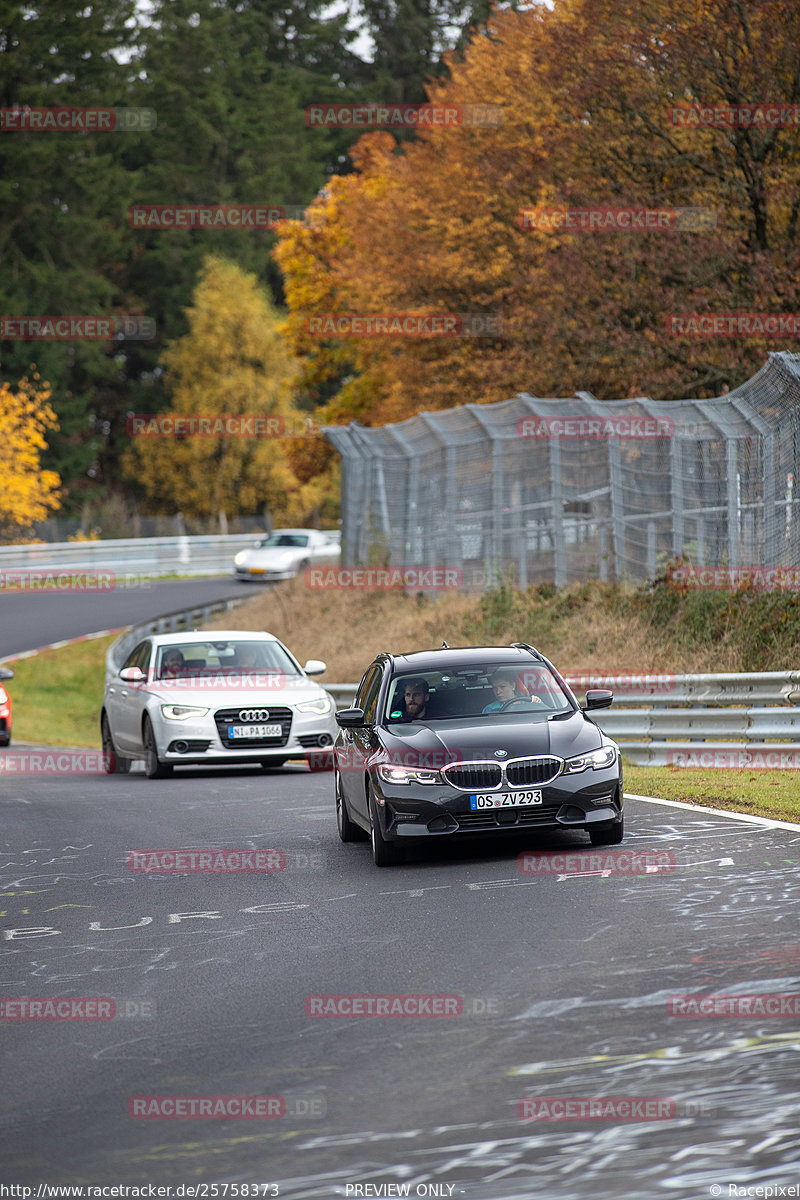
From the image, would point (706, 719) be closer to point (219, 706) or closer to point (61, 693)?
point (219, 706)

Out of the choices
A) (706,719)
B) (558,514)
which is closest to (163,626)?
(558,514)

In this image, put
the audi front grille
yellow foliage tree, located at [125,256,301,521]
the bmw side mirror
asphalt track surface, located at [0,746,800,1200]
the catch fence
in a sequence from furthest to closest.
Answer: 1. yellow foliage tree, located at [125,256,301,521]
2. the catch fence
3. the audi front grille
4. the bmw side mirror
5. asphalt track surface, located at [0,746,800,1200]

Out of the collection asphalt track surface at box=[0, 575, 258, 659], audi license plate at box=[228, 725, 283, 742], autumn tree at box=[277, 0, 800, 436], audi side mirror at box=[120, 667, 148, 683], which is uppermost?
autumn tree at box=[277, 0, 800, 436]

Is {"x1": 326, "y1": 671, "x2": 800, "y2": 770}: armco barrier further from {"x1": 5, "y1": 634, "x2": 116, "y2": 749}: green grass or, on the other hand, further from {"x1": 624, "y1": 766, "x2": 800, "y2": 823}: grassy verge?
{"x1": 5, "y1": 634, "x2": 116, "y2": 749}: green grass

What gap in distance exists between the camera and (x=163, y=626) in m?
35.9

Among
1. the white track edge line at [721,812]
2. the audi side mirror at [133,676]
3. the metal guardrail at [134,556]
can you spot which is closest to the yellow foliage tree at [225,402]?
the metal guardrail at [134,556]

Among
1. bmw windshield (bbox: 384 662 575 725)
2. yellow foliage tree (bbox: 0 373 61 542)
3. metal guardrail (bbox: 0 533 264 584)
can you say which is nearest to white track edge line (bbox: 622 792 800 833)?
bmw windshield (bbox: 384 662 575 725)

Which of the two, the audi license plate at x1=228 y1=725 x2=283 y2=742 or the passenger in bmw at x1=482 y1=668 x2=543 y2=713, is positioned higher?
the passenger in bmw at x1=482 y1=668 x2=543 y2=713

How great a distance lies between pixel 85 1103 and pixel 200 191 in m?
75.7

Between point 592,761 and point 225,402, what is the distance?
65538 millimetres

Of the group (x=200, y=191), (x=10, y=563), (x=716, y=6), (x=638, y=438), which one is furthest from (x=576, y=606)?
(x=200, y=191)

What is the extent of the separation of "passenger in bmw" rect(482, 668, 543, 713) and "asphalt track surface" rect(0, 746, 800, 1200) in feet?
3.21

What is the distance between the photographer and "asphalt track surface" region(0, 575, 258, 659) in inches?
1532

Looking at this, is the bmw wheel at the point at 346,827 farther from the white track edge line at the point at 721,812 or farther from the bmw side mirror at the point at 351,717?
the white track edge line at the point at 721,812
